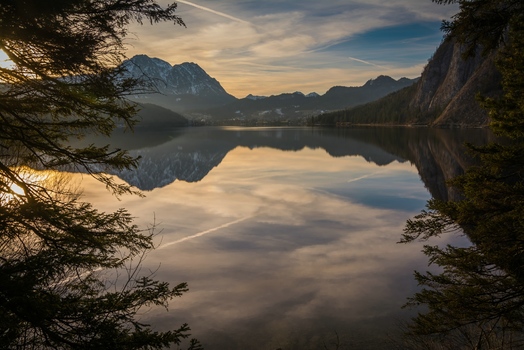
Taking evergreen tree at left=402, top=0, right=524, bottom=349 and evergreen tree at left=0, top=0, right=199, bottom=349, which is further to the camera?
evergreen tree at left=402, top=0, right=524, bottom=349

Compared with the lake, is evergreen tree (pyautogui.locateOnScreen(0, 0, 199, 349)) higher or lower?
higher

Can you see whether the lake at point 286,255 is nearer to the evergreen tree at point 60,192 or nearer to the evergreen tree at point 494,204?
the evergreen tree at point 494,204

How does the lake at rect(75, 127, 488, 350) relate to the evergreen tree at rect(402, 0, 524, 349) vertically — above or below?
below

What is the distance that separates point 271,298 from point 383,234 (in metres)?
10.8

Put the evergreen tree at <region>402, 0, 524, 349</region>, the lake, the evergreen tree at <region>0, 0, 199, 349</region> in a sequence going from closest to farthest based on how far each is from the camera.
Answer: the evergreen tree at <region>0, 0, 199, 349</region>
the evergreen tree at <region>402, 0, 524, 349</region>
the lake

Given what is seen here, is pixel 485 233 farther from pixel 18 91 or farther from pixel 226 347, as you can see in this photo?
pixel 18 91

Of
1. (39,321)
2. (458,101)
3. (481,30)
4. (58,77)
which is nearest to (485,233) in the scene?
(481,30)

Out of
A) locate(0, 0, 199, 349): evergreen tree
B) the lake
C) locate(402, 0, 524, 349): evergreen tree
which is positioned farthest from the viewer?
the lake

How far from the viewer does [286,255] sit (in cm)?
1814

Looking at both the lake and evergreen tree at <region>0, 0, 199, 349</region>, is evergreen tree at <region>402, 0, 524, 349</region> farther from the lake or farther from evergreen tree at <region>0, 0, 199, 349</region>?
evergreen tree at <region>0, 0, 199, 349</region>

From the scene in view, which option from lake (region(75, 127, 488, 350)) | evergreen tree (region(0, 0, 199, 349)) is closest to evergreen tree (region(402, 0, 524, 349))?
lake (region(75, 127, 488, 350))

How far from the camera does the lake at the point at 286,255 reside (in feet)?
38.2

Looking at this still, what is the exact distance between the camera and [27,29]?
24.3 feet

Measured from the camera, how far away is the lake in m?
11.6
